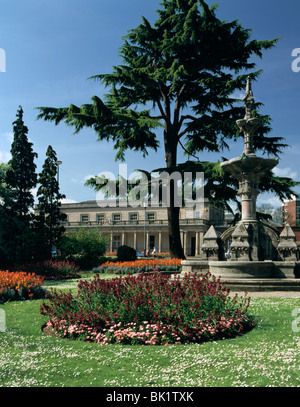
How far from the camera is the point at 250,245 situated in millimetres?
14258

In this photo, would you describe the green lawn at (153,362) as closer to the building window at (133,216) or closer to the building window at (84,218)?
the building window at (133,216)

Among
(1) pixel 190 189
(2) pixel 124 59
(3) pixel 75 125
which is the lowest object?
(1) pixel 190 189

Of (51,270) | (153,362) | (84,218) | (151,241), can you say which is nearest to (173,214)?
(51,270)

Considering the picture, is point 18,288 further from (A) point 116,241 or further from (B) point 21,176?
(A) point 116,241

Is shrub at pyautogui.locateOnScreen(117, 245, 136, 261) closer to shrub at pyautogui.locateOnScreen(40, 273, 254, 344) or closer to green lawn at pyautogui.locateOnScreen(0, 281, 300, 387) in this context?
shrub at pyautogui.locateOnScreen(40, 273, 254, 344)

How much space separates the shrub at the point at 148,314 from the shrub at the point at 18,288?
3517 millimetres

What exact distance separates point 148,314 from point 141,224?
202 ft

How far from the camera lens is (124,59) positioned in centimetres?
2366

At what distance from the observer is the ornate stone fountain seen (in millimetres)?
13031

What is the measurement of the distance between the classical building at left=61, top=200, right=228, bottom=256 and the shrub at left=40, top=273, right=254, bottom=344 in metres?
55.7

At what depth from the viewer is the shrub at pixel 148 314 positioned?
6566mm

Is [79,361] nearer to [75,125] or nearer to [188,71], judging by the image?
[75,125]
